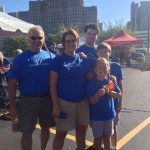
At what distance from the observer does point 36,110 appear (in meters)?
3.92

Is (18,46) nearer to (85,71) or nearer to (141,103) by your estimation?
(141,103)

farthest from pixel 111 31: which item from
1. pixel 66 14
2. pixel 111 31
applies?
pixel 66 14

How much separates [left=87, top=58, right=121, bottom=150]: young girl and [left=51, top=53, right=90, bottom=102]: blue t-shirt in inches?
5.0

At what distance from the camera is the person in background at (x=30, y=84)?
12.3ft

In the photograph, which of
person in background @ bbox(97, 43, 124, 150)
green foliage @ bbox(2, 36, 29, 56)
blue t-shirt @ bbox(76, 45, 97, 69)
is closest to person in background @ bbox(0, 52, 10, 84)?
blue t-shirt @ bbox(76, 45, 97, 69)

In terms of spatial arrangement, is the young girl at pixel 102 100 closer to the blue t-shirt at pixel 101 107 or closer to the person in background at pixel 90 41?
the blue t-shirt at pixel 101 107

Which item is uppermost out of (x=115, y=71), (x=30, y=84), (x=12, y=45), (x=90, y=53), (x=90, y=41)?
(x=90, y=41)

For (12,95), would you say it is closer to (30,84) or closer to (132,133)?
(30,84)

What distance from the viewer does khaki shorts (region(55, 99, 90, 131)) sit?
380 cm

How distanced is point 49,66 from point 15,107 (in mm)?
685

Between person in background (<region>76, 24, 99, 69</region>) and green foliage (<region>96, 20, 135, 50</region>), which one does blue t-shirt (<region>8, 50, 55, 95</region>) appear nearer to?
person in background (<region>76, 24, 99, 69</region>)

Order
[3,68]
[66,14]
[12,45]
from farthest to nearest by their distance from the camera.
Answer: [66,14], [12,45], [3,68]

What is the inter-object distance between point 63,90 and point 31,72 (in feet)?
1.52

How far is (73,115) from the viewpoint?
3.86 meters
